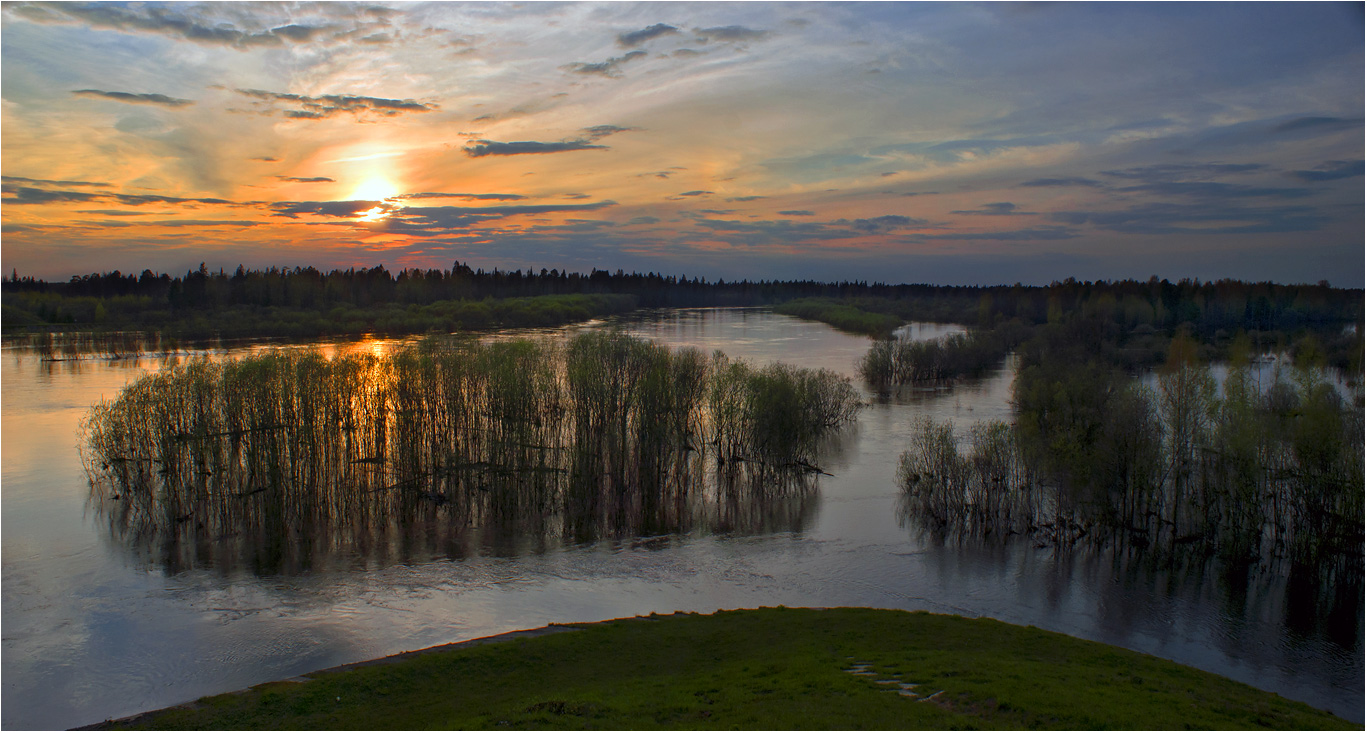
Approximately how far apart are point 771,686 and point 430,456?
23.9m

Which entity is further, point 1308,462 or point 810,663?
point 1308,462

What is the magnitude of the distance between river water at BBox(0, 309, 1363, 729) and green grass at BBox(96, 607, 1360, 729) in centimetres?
354

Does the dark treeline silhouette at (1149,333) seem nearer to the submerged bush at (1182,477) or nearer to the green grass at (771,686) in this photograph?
the submerged bush at (1182,477)

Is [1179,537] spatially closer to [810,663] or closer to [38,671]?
[810,663]

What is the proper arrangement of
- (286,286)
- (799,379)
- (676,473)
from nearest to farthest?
(676,473) < (799,379) < (286,286)

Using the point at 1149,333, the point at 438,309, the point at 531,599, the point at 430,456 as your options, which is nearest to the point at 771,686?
the point at 531,599

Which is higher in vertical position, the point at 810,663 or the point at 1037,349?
the point at 1037,349

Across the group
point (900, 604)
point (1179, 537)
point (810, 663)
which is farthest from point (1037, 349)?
point (810, 663)

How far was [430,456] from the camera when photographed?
112 ft

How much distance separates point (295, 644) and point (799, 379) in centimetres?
2865

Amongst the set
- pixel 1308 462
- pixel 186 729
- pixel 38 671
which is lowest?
pixel 38 671

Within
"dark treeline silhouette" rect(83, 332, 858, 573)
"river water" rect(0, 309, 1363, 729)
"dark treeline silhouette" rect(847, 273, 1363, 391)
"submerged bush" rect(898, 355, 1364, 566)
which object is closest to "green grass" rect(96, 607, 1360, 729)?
"river water" rect(0, 309, 1363, 729)

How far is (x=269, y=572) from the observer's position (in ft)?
80.7

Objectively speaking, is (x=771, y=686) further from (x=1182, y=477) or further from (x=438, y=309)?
(x=438, y=309)
